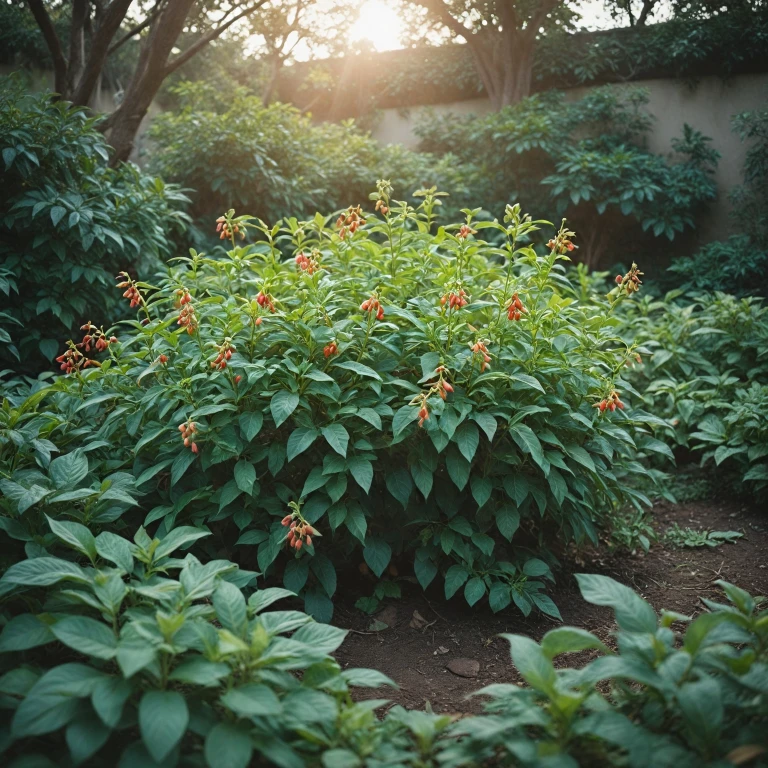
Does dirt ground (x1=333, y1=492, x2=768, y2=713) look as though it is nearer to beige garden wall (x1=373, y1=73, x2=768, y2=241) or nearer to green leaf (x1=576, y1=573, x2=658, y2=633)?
green leaf (x1=576, y1=573, x2=658, y2=633)

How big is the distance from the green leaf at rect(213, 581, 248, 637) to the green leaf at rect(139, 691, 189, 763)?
0.70 ft

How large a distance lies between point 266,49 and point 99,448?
9342 mm

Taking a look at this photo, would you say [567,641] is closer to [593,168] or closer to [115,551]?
[115,551]

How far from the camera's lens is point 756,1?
7262 millimetres

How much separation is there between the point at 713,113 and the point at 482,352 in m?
7.23

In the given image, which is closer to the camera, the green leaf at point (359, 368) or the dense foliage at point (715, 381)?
the green leaf at point (359, 368)

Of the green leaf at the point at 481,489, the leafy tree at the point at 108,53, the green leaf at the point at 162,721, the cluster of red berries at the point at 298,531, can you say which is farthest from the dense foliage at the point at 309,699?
the leafy tree at the point at 108,53

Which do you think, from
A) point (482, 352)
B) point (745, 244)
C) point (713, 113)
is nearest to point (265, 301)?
point (482, 352)

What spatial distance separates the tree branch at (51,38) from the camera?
484 cm

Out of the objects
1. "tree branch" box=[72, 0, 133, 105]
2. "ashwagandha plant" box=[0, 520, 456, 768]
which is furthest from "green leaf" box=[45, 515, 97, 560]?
"tree branch" box=[72, 0, 133, 105]

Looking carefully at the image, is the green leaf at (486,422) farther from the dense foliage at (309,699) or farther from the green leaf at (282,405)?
the dense foliage at (309,699)

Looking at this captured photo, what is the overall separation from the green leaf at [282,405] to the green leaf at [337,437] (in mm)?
138

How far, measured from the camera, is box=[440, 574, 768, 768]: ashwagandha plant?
1.23 meters

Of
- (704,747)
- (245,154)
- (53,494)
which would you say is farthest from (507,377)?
(245,154)
